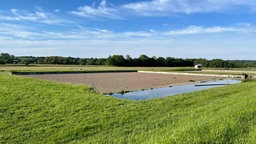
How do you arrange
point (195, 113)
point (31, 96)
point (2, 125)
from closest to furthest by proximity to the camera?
point (2, 125) → point (195, 113) → point (31, 96)

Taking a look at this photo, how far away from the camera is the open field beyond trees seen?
18.1 feet

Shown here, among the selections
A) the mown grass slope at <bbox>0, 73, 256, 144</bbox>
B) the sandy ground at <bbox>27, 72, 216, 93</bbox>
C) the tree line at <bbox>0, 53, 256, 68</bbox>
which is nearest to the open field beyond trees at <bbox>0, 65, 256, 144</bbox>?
the mown grass slope at <bbox>0, 73, 256, 144</bbox>

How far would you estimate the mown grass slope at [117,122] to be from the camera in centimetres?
550

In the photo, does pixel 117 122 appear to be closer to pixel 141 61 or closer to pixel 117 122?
pixel 117 122

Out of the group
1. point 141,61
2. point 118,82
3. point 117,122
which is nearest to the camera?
point 117,122

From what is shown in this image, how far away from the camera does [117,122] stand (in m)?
7.64

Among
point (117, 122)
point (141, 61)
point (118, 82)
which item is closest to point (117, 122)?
point (117, 122)

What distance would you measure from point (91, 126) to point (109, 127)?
48cm

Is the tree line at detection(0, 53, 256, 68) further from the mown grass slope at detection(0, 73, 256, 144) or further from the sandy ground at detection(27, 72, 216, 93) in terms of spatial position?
the mown grass slope at detection(0, 73, 256, 144)

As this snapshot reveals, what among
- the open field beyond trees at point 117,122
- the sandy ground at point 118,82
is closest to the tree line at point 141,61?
the sandy ground at point 118,82

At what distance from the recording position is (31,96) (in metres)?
11.4

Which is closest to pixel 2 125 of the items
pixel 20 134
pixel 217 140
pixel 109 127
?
pixel 20 134

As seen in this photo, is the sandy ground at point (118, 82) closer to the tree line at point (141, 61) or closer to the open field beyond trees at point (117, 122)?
the open field beyond trees at point (117, 122)

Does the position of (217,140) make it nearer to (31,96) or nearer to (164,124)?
(164,124)
